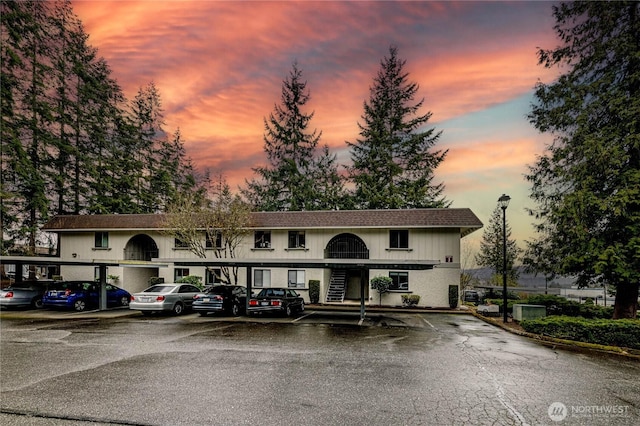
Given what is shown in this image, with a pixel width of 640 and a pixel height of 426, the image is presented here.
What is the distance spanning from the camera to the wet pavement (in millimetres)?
5949

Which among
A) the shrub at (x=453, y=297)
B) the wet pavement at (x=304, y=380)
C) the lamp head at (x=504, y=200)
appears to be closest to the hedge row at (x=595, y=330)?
the wet pavement at (x=304, y=380)

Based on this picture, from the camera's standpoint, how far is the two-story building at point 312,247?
2512 centimetres

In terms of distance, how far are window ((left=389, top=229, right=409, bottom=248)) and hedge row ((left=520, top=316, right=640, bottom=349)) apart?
12.8 meters

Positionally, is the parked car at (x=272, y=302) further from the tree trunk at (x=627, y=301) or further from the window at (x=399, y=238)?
the tree trunk at (x=627, y=301)

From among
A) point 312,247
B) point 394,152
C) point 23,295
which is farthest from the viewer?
point 394,152

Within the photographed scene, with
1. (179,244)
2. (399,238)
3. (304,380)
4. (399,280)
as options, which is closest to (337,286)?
(399,280)

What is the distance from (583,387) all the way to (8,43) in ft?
133

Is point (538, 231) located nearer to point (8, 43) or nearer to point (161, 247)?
point (161, 247)

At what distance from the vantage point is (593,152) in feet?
49.2

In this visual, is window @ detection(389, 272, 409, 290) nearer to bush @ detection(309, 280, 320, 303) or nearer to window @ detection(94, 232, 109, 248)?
bush @ detection(309, 280, 320, 303)

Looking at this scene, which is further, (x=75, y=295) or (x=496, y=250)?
(x=496, y=250)

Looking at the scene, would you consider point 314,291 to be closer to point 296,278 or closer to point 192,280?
point 296,278

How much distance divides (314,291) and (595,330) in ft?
56.7

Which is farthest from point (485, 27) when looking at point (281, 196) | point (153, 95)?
point (153, 95)
